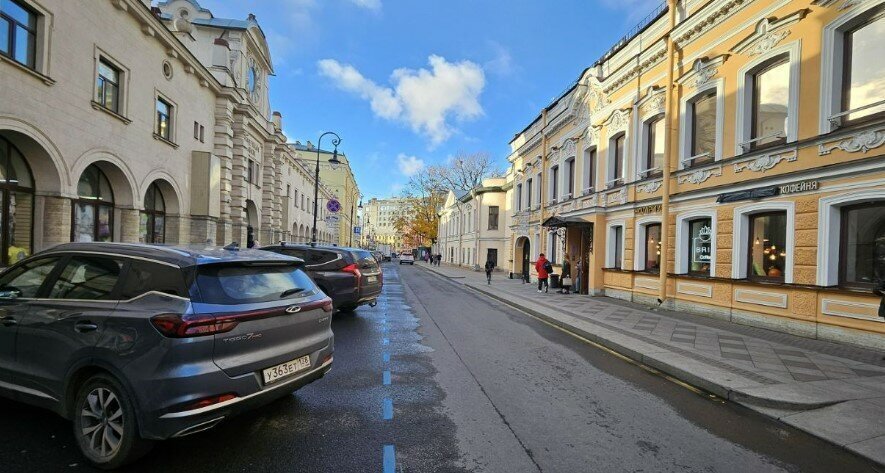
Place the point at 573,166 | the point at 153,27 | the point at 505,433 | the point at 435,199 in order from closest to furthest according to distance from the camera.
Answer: the point at 505,433 < the point at 153,27 < the point at 573,166 < the point at 435,199

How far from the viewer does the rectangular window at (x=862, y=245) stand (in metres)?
8.16

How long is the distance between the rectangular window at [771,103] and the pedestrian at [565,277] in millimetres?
9232

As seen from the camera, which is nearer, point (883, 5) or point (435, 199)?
point (883, 5)

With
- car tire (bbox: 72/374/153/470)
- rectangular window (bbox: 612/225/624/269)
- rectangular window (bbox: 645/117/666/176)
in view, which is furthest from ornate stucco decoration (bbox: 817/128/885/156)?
car tire (bbox: 72/374/153/470)

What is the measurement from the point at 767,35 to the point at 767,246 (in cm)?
496

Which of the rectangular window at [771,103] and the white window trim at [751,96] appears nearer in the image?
the white window trim at [751,96]

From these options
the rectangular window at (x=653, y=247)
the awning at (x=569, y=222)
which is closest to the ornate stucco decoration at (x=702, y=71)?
the rectangular window at (x=653, y=247)

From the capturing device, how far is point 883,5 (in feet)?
26.6

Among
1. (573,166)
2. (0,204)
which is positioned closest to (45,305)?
(0,204)

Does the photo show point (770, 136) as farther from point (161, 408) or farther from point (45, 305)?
point (45, 305)

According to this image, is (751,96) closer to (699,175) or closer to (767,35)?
(767,35)

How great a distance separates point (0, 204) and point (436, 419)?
1164 cm

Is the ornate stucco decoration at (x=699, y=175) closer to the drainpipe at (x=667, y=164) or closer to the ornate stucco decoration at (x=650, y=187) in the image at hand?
the drainpipe at (x=667, y=164)

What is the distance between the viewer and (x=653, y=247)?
1430 cm
